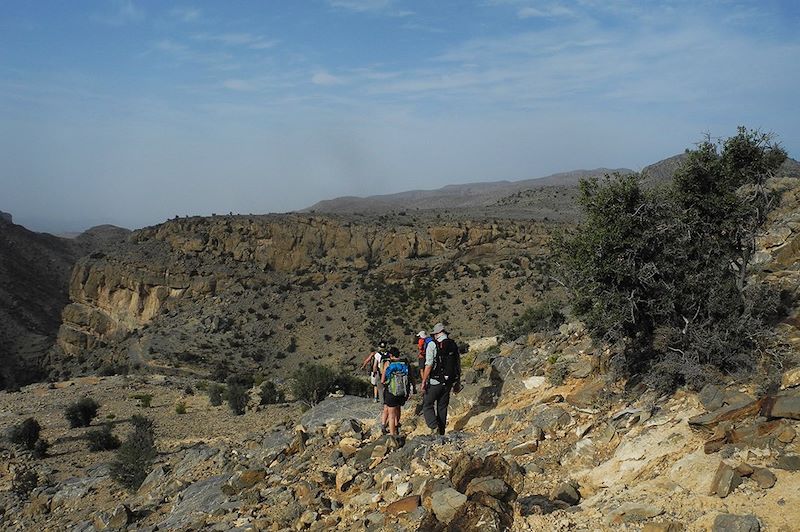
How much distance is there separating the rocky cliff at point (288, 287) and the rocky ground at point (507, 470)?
24.4m

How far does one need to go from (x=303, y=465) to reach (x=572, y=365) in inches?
197

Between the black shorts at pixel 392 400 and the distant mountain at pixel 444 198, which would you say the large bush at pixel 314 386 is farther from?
the distant mountain at pixel 444 198

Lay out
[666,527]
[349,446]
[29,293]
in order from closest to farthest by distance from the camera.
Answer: [666,527] < [349,446] < [29,293]

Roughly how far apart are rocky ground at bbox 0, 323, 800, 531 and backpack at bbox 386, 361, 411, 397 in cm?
73

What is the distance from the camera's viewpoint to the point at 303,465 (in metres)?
8.61

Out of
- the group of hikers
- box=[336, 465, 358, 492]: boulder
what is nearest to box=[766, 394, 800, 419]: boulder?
the group of hikers

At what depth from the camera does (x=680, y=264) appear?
27.4ft

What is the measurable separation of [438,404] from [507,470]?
8.04ft

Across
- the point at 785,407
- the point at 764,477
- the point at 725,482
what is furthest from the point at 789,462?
the point at 785,407

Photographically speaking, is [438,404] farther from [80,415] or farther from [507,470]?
[80,415]

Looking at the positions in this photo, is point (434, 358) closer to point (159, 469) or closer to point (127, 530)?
point (127, 530)

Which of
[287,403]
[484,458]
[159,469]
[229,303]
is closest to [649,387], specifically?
[484,458]

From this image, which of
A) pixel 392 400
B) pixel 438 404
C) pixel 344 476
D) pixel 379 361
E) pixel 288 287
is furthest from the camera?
pixel 288 287

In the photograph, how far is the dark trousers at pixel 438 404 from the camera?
8438 mm
